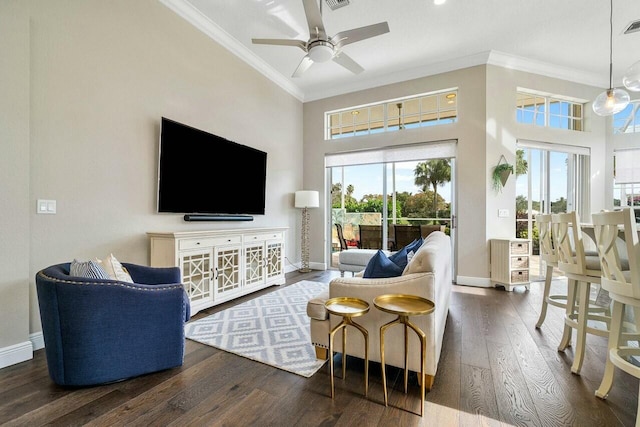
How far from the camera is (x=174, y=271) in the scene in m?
2.42

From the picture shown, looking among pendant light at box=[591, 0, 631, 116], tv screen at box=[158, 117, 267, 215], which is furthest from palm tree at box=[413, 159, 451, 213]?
tv screen at box=[158, 117, 267, 215]

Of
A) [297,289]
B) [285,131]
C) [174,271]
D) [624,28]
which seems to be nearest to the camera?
[174,271]

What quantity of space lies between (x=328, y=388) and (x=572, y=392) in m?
1.48

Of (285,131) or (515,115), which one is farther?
(285,131)

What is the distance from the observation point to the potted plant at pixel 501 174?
13.8 feet

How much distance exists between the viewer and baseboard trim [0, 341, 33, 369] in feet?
6.41

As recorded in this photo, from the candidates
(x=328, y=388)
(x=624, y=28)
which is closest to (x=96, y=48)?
(x=328, y=388)

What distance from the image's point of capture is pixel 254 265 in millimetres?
3842

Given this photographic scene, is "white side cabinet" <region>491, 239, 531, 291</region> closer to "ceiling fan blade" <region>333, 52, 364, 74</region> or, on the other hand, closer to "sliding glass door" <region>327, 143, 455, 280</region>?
"sliding glass door" <region>327, 143, 455, 280</region>

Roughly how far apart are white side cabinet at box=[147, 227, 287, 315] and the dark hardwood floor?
93cm

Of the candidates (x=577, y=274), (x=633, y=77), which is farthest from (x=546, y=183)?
(x=577, y=274)

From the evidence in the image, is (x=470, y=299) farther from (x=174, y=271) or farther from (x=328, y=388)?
(x=174, y=271)

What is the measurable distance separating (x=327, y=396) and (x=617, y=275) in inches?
69.8

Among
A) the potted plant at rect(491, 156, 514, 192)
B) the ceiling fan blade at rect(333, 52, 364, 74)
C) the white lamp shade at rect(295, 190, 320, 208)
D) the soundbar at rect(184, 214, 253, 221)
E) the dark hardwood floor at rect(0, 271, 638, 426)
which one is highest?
the ceiling fan blade at rect(333, 52, 364, 74)
